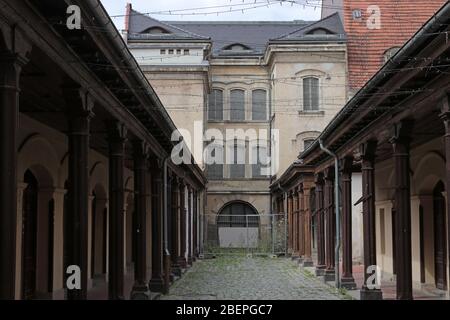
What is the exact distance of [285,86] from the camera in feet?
138

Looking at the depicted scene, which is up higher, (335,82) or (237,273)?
(335,82)

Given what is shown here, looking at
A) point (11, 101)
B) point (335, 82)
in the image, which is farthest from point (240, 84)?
point (11, 101)

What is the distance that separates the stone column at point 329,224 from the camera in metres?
21.9

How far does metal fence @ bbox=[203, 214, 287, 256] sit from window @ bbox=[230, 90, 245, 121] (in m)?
6.21

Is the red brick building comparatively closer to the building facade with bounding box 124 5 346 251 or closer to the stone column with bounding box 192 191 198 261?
the building facade with bounding box 124 5 346 251

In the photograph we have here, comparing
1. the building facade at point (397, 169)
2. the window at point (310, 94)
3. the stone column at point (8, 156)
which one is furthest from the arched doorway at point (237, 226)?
the stone column at point (8, 156)

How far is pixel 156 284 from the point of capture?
727 inches

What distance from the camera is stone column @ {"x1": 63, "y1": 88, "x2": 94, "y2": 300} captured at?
383 inches

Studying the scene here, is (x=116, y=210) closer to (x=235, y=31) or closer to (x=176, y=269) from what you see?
(x=176, y=269)

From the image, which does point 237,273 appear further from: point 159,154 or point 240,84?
point 240,84

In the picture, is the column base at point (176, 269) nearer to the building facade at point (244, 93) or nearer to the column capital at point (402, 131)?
the column capital at point (402, 131)

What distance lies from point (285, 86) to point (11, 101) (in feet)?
118

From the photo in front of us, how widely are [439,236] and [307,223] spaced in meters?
9.81

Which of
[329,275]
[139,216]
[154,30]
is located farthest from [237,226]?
[139,216]
